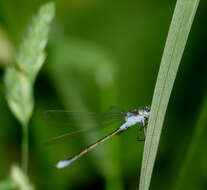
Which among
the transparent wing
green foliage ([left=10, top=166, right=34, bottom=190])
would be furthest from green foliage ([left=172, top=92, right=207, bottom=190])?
green foliage ([left=10, top=166, right=34, bottom=190])

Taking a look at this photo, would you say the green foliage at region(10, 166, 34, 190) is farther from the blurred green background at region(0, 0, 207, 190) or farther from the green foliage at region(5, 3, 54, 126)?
the blurred green background at region(0, 0, 207, 190)

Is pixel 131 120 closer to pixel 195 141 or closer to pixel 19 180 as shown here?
pixel 195 141

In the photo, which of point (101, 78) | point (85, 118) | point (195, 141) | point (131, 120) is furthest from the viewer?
point (101, 78)

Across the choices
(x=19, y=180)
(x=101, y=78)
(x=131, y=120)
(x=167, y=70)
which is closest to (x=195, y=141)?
(x=131, y=120)

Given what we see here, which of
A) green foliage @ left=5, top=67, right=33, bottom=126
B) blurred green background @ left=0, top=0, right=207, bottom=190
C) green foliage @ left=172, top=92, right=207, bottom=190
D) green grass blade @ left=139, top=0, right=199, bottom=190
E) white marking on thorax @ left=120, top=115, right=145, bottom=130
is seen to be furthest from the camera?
blurred green background @ left=0, top=0, right=207, bottom=190

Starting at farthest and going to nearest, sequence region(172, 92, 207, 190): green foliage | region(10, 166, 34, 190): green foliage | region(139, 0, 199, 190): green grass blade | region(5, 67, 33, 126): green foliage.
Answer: region(172, 92, 207, 190): green foliage < region(5, 67, 33, 126): green foliage < region(10, 166, 34, 190): green foliage < region(139, 0, 199, 190): green grass blade
